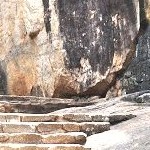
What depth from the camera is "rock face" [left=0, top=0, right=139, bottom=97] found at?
322 inches

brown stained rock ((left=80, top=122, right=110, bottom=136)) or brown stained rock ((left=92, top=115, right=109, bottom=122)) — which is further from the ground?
brown stained rock ((left=92, top=115, right=109, bottom=122))

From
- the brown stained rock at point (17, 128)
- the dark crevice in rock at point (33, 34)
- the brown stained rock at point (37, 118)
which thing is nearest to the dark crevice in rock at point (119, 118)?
the brown stained rock at point (37, 118)

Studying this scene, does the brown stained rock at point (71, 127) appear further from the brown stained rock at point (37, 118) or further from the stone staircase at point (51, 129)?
the brown stained rock at point (37, 118)

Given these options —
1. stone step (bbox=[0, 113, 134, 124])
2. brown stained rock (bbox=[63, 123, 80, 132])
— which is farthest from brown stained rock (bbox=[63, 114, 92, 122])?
brown stained rock (bbox=[63, 123, 80, 132])

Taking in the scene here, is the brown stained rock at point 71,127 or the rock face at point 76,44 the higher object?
the rock face at point 76,44

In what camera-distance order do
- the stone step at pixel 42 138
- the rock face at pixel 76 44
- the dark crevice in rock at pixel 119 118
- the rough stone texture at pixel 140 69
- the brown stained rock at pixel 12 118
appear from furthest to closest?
1. the rock face at pixel 76 44
2. the rough stone texture at pixel 140 69
3. the dark crevice in rock at pixel 119 118
4. the brown stained rock at pixel 12 118
5. the stone step at pixel 42 138

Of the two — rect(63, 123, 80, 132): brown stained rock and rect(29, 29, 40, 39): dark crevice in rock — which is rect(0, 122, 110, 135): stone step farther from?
rect(29, 29, 40, 39): dark crevice in rock

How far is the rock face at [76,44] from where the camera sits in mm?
8180

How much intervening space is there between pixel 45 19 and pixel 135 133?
5.72 metres

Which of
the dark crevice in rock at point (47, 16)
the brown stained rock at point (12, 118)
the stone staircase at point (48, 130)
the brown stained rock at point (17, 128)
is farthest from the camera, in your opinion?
the dark crevice in rock at point (47, 16)

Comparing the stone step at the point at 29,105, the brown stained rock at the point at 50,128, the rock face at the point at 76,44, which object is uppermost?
the rock face at the point at 76,44

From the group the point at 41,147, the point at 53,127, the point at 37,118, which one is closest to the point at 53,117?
the point at 37,118

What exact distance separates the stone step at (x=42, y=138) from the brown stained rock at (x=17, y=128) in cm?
22

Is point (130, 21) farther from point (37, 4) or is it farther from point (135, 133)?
point (135, 133)
